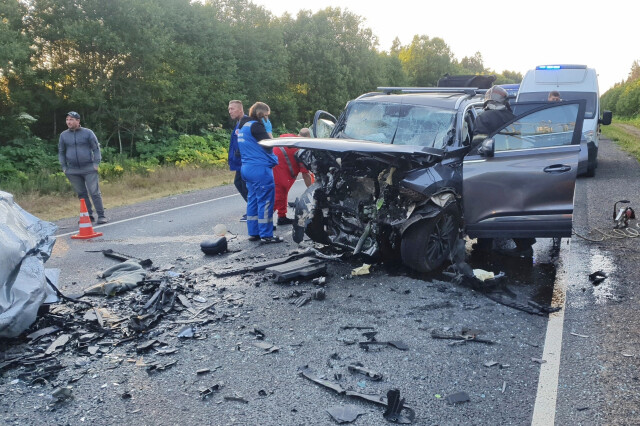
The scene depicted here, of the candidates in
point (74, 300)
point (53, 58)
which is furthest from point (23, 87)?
point (74, 300)

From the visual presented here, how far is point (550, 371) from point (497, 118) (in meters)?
3.36

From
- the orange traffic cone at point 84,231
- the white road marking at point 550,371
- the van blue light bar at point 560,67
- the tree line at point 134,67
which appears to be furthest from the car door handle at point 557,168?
the tree line at point 134,67

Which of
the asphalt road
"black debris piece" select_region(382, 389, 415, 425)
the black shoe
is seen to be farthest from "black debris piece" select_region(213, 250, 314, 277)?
"black debris piece" select_region(382, 389, 415, 425)

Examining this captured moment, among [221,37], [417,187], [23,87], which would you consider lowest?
[417,187]

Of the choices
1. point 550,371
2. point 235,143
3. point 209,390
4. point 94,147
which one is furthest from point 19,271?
point 94,147

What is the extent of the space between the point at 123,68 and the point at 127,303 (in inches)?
670

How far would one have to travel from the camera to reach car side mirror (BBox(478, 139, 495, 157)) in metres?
5.98

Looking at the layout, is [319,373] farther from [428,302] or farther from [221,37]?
[221,37]

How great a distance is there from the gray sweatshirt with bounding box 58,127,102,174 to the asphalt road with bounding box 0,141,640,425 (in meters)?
3.27

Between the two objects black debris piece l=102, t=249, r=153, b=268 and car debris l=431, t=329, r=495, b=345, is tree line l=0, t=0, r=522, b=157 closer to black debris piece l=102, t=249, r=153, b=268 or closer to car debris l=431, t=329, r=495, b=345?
black debris piece l=102, t=249, r=153, b=268

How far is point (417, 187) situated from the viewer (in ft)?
18.6

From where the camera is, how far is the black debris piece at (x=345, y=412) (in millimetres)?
3291

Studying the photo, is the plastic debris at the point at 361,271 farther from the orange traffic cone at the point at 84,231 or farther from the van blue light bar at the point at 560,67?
the van blue light bar at the point at 560,67

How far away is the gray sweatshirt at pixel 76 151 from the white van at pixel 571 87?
10.7m
